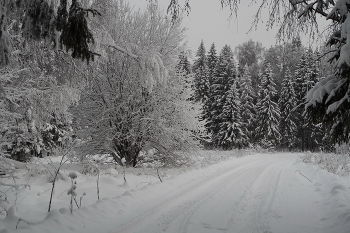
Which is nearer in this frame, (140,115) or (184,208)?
(184,208)

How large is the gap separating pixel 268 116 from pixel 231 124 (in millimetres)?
6944

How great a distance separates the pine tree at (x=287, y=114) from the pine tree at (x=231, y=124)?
8.38m

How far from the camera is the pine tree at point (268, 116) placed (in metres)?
35.7

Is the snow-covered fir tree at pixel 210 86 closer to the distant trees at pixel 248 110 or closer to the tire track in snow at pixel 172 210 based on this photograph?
the distant trees at pixel 248 110

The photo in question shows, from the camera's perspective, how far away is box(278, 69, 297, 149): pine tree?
36316mm

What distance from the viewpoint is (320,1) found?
3947 millimetres

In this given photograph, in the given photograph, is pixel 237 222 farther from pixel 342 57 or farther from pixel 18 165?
pixel 18 165

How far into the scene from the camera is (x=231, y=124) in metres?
32.4

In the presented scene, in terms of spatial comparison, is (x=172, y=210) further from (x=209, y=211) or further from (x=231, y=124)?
(x=231, y=124)

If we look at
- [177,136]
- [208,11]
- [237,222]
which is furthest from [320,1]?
[177,136]

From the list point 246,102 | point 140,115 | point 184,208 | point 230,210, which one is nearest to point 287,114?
point 246,102

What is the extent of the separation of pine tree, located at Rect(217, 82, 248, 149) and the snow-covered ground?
23863 mm

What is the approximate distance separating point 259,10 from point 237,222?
3.77 m

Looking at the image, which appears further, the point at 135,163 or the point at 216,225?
the point at 135,163
